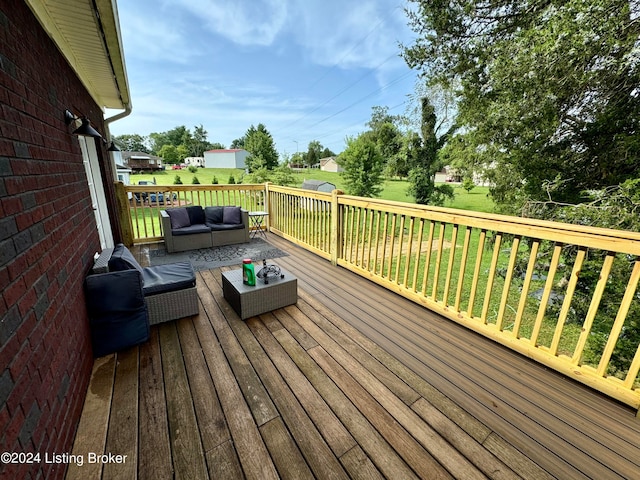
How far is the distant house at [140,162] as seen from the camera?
32303 mm

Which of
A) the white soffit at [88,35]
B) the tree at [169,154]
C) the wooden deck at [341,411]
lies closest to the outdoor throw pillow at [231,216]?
the white soffit at [88,35]

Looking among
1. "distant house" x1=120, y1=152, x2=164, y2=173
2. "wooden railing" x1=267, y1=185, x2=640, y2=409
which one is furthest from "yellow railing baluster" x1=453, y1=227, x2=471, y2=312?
"distant house" x1=120, y1=152, x2=164, y2=173

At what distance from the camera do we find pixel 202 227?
192 inches

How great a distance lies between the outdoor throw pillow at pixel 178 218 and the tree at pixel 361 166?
10.3 metres

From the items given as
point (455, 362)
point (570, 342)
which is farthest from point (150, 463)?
point (570, 342)

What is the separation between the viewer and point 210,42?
8.97 meters

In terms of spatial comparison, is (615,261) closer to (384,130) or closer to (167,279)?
(167,279)

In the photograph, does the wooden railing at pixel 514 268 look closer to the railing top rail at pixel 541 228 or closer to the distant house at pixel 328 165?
the railing top rail at pixel 541 228

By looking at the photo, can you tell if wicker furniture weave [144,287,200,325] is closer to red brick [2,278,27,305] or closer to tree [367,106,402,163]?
red brick [2,278,27,305]

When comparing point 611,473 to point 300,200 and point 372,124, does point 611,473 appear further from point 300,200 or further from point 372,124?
point 372,124

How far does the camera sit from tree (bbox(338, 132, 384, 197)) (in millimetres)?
13812

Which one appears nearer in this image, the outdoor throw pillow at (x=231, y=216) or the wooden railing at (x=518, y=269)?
the wooden railing at (x=518, y=269)

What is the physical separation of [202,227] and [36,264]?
3.75 metres

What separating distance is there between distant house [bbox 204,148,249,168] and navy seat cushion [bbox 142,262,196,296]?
43.1m
